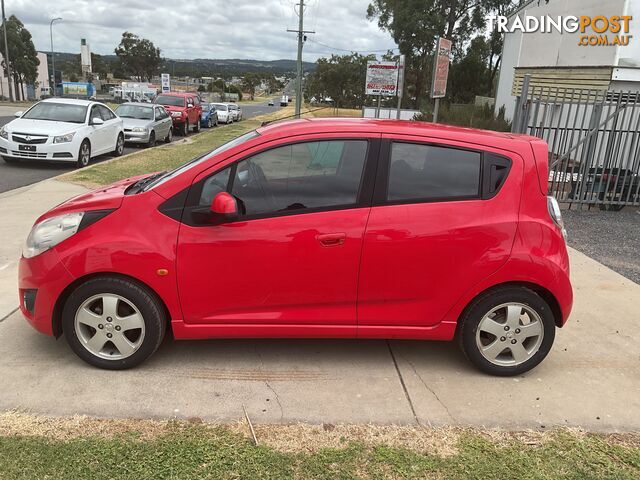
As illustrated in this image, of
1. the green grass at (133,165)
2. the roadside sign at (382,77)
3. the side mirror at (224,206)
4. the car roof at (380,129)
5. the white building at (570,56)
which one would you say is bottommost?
the green grass at (133,165)

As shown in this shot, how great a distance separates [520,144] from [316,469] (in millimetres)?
2426

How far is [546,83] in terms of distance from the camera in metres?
17.4

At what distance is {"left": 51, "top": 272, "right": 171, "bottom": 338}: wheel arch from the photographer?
11.4 ft

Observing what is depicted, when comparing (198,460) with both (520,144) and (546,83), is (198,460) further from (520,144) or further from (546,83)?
(546,83)

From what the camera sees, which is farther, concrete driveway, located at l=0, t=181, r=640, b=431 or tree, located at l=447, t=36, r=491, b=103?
tree, located at l=447, t=36, r=491, b=103

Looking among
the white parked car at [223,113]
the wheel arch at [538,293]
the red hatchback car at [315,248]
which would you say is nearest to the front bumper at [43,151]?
the red hatchback car at [315,248]

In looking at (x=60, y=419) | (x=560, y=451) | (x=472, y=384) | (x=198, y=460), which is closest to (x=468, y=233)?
(x=472, y=384)

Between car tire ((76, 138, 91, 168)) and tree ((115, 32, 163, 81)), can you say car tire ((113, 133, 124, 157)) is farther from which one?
tree ((115, 32, 163, 81))

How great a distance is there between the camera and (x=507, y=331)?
12.1ft

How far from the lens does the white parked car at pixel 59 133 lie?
482 inches

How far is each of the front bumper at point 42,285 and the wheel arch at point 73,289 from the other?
2 centimetres

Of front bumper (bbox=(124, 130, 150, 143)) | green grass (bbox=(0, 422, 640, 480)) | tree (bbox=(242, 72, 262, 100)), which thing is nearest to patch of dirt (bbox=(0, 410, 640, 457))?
green grass (bbox=(0, 422, 640, 480))

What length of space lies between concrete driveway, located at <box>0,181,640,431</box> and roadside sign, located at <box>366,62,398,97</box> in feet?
52.3

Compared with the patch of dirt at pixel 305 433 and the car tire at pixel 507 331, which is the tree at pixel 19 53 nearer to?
the patch of dirt at pixel 305 433
